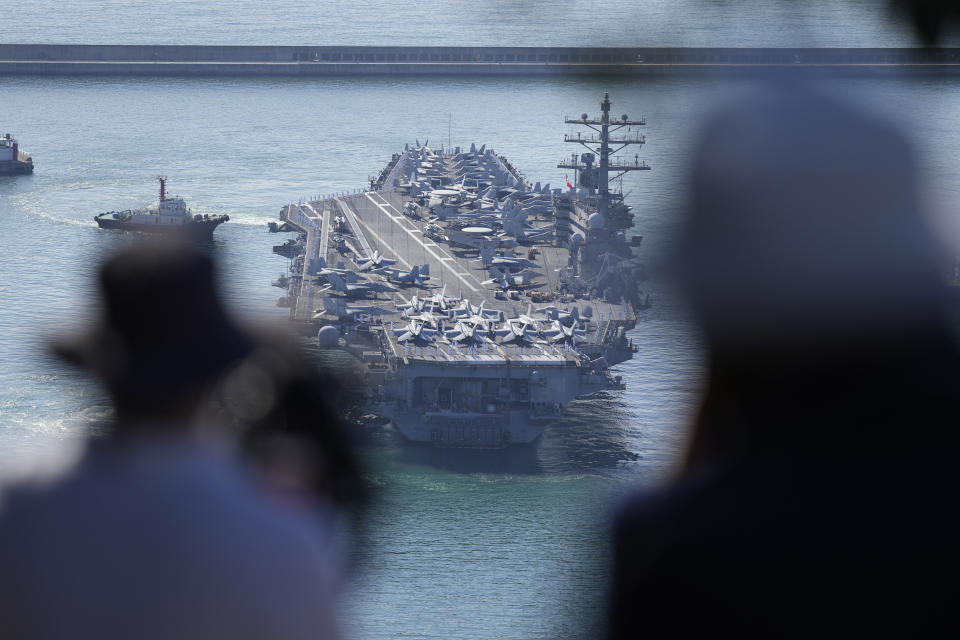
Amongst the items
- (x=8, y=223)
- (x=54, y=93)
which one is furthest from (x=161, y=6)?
(x=8, y=223)

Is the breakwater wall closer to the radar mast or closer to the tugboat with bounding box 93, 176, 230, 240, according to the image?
the radar mast

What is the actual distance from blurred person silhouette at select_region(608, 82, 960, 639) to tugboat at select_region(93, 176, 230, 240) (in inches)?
767

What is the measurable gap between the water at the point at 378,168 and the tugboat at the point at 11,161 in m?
0.92

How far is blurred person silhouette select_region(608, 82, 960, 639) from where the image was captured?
24.5m

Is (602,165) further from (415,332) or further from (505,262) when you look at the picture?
(415,332)

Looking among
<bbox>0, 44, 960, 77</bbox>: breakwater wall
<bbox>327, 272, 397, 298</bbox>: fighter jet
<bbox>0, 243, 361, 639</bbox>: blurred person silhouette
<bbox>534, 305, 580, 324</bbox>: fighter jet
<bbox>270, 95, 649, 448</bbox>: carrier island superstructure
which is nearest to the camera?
<bbox>0, 243, 361, 639</bbox>: blurred person silhouette

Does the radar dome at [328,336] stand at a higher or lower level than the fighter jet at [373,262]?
lower

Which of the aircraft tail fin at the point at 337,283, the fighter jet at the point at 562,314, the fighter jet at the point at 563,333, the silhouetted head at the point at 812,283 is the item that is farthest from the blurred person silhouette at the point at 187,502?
the silhouetted head at the point at 812,283

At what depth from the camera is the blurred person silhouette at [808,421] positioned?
24484 mm

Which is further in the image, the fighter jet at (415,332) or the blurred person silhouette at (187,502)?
the fighter jet at (415,332)

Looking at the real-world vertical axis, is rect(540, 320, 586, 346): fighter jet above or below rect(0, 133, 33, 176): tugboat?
below

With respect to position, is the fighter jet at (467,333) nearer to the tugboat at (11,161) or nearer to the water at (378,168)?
the water at (378,168)

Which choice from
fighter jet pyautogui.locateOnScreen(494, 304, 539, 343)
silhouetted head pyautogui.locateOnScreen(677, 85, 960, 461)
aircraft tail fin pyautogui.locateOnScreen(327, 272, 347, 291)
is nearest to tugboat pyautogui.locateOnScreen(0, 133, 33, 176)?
aircraft tail fin pyautogui.locateOnScreen(327, 272, 347, 291)

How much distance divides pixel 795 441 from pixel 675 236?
70.5 feet
